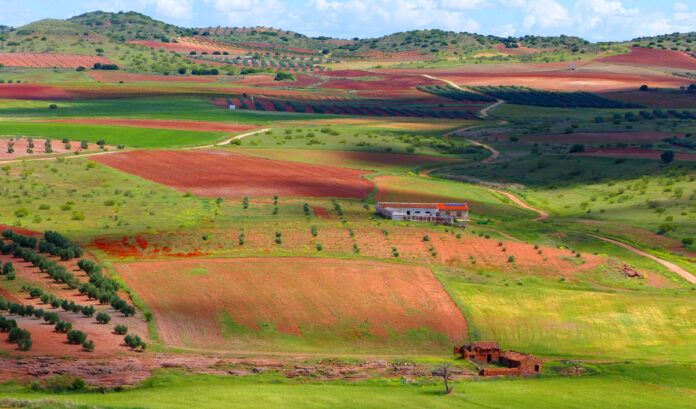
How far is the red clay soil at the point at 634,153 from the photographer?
127438 mm

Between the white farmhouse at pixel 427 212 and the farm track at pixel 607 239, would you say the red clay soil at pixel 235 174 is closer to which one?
the white farmhouse at pixel 427 212

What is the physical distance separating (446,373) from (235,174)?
54.0m

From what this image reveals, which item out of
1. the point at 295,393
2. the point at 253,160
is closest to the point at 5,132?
the point at 253,160

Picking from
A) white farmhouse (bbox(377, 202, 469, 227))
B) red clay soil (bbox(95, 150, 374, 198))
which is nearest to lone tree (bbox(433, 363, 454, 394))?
white farmhouse (bbox(377, 202, 469, 227))

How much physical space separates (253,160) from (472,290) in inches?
1938

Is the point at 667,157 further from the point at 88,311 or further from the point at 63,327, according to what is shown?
the point at 63,327

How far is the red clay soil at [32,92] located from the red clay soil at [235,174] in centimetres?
6267

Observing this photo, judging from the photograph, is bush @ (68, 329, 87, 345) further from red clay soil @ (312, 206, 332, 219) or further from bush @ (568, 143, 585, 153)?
bush @ (568, 143, 585, 153)

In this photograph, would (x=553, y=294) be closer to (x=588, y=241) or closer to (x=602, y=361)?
(x=602, y=361)

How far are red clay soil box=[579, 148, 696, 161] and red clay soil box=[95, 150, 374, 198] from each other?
3058cm

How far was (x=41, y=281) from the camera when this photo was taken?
2400 inches

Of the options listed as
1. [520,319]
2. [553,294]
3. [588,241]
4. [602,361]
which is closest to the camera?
[602,361]

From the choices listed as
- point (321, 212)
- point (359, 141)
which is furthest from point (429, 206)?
point (359, 141)

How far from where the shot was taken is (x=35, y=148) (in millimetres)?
116250
